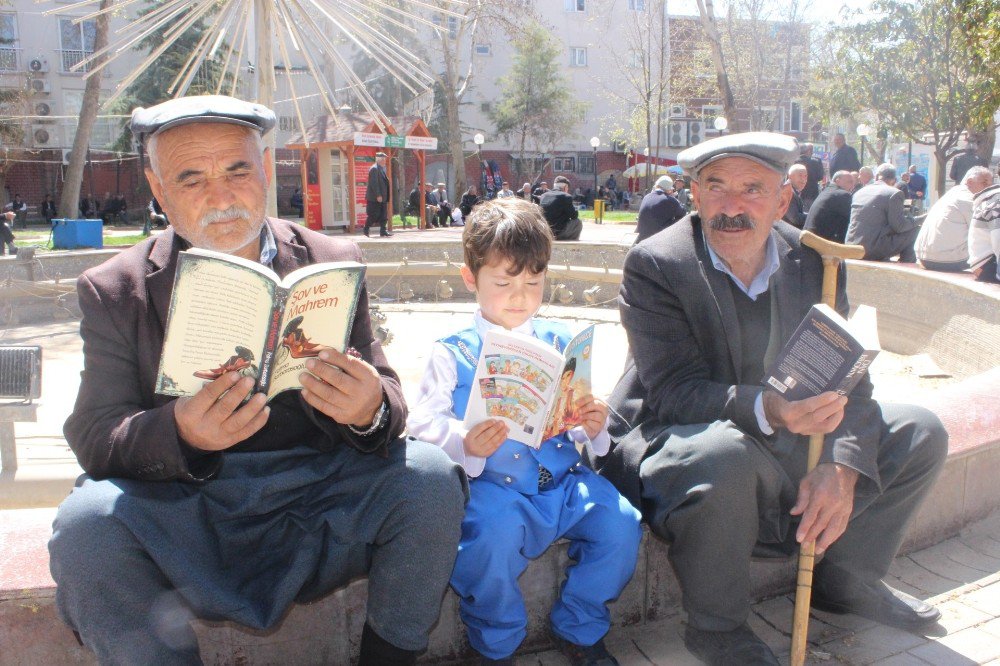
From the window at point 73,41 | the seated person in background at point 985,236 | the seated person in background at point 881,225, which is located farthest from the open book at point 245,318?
the window at point 73,41

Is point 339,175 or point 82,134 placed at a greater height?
point 82,134

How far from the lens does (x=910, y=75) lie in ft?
79.6

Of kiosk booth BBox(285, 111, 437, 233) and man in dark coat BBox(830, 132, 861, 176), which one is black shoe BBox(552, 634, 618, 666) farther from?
kiosk booth BBox(285, 111, 437, 233)

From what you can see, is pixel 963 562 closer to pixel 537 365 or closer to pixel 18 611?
pixel 537 365

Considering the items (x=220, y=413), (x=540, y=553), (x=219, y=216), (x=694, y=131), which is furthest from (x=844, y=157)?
(x=694, y=131)

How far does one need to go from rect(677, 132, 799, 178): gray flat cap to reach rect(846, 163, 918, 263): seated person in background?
737 cm

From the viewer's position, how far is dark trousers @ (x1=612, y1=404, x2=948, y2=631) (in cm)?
234

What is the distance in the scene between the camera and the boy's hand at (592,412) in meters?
2.47

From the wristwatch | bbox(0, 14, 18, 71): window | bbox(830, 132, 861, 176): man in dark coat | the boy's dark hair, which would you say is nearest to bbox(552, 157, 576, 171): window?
bbox(0, 14, 18, 71): window

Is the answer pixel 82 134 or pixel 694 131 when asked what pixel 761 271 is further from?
pixel 694 131

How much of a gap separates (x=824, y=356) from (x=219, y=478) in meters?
1.60

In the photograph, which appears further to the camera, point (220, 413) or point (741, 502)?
point (741, 502)

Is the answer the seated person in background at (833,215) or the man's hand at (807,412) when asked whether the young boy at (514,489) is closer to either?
the man's hand at (807,412)

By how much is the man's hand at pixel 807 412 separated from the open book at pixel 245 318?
123cm
